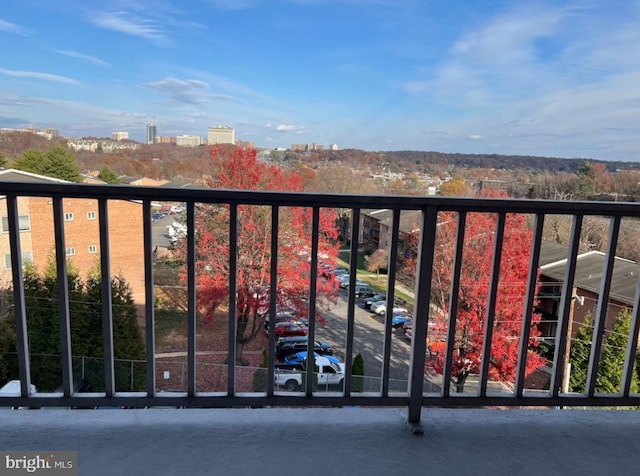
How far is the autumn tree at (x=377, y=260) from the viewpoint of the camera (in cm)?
183

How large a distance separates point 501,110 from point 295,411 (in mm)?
12544

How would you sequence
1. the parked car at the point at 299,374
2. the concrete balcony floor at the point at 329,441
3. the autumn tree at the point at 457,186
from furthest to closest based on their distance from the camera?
the autumn tree at the point at 457,186 → the parked car at the point at 299,374 → the concrete balcony floor at the point at 329,441

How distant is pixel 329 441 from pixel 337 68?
1399 centimetres

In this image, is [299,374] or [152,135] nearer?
[299,374]

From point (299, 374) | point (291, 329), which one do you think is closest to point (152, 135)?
point (291, 329)

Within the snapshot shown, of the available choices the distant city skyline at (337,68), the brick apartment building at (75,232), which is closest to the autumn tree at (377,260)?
the brick apartment building at (75,232)

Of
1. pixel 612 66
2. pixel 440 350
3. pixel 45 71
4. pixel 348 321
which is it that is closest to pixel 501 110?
pixel 612 66

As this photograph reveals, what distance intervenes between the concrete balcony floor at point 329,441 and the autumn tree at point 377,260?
0.64m

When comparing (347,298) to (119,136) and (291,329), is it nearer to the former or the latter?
(291,329)

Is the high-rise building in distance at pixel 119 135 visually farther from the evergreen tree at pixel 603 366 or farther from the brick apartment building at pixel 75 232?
the evergreen tree at pixel 603 366

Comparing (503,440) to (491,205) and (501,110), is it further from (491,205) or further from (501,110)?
(501,110)

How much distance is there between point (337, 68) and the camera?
1369cm

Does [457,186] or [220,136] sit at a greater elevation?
[220,136]

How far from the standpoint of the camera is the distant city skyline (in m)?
7.89
